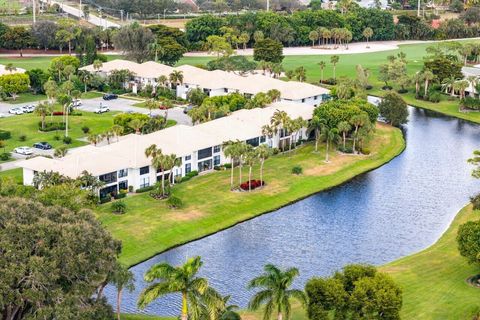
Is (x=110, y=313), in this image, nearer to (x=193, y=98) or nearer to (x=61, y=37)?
(x=193, y=98)

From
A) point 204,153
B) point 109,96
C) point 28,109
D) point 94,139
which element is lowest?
point 204,153

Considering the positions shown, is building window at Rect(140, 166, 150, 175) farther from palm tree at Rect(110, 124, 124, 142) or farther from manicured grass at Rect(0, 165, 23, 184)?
manicured grass at Rect(0, 165, 23, 184)

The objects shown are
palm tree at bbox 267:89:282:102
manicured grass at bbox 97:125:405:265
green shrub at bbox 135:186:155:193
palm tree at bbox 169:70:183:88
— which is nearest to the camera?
manicured grass at bbox 97:125:405:265

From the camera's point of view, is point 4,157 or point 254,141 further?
point 254,141

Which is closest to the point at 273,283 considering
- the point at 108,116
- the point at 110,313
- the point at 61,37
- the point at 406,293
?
the point at 110,313

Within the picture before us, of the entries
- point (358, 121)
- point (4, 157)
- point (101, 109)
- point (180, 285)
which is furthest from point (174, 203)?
point (101, 109)

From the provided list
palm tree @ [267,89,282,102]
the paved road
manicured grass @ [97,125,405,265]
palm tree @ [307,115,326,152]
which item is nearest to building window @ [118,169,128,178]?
manicured grass @ [97,125,405,265]

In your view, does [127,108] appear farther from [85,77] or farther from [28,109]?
[85,77]
